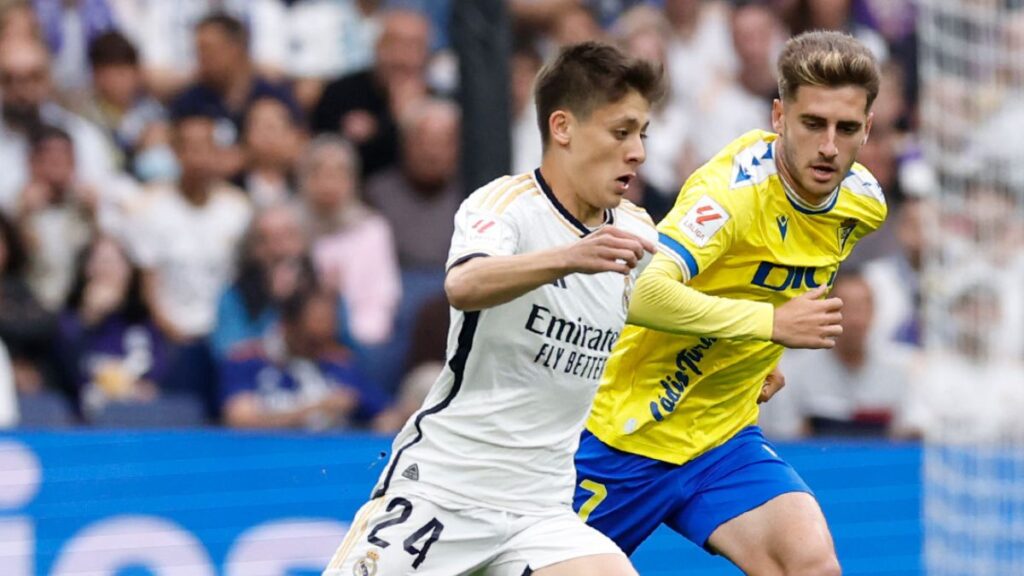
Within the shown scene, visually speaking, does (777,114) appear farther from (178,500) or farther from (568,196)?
(178,500)

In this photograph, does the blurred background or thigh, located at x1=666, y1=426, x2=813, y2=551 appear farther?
the blurred background

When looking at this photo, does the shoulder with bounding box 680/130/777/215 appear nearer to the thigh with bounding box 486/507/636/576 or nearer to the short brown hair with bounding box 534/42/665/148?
the short brown hair with bounding box 534/42/665/148

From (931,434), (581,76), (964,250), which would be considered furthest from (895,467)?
(581,76)

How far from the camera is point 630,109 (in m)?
4.68

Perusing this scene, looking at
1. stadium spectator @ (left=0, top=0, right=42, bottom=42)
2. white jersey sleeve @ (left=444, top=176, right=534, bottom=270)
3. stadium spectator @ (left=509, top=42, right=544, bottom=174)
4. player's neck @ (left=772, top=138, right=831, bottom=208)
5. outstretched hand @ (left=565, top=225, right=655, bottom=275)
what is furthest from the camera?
stadium spectator @ (left=509, top=42, right=544, bottom=174)

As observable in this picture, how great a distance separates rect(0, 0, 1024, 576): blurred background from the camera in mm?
7840

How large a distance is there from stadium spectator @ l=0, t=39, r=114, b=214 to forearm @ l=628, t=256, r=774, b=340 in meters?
5.18

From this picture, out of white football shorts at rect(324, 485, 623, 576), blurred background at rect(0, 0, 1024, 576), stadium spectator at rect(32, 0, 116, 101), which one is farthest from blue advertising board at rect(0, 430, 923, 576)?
stadium spectator at rect(32, 0, 116, 101)

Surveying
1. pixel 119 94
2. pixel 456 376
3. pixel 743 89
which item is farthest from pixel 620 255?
pixel 743 89

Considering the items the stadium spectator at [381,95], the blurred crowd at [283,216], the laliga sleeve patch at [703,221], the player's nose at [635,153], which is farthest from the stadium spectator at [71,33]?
the player's nose at [635,153]

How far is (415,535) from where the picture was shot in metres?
4.79

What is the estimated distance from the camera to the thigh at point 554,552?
4770mm

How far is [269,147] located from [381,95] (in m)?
0.76

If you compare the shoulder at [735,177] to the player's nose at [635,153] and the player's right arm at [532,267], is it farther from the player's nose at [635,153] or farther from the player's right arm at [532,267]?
the player's right arm at [532,267]
